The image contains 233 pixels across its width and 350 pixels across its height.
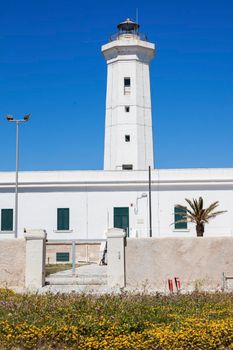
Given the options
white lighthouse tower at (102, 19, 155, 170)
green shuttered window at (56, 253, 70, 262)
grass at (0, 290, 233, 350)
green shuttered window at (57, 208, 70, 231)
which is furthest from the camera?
white lighthouse tower at (102, 19, 155, 170)

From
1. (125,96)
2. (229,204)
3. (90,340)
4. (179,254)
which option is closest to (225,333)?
(90,340)

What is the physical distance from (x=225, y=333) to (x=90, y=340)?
1923 millimetres

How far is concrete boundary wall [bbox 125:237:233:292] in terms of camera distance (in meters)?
16.5

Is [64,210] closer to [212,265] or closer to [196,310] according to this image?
[212,265]

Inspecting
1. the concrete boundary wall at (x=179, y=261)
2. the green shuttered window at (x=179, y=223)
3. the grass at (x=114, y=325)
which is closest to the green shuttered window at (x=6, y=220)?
the green shuttered window at (x=179, y=223)

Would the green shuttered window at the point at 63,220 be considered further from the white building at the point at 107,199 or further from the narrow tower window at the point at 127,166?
the narrow tower window at the point at 127,166

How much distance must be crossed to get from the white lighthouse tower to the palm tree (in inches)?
182

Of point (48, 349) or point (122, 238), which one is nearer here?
point (48, 349)

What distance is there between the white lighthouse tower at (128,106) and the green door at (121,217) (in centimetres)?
331

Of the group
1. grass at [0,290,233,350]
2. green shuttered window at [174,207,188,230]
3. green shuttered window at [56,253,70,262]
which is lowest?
grass at [0,290,233,350]

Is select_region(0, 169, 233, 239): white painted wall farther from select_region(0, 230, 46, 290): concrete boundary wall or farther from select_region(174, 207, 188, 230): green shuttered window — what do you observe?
select_region(0, 230, 46, 290): concrete boundary wall

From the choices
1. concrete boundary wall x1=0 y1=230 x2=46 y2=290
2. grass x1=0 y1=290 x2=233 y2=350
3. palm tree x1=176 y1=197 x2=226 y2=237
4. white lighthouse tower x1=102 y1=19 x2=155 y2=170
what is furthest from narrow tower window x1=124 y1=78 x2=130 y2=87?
grass x1=0 y1=290 x2=233 y2=350

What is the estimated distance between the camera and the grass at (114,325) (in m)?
7.88

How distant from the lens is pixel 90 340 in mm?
7938
